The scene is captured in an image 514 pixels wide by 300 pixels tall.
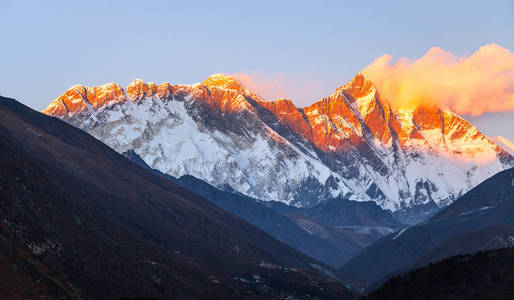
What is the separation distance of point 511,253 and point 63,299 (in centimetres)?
9329

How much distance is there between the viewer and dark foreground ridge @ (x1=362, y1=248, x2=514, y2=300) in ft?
511

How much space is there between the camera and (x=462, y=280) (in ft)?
534

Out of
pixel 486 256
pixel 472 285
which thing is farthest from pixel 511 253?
pixel 472 285

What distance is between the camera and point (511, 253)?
170 meters

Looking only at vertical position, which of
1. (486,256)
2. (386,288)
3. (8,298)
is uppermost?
(486,256)

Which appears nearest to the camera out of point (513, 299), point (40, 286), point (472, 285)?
point (513, 299)

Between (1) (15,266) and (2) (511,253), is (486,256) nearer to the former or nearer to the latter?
(2) (511,253)

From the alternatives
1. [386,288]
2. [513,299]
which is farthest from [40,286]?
[513,299]

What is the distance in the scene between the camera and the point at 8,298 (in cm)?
18325

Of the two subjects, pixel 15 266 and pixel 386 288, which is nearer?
pixel 386 288

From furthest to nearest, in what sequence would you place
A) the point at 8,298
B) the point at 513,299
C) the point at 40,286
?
the point at 40,286 < the point at 8,298 < the point at 513,299

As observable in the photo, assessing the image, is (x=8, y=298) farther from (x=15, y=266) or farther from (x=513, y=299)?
(x=513, y=299)

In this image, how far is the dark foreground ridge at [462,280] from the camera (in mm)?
155625

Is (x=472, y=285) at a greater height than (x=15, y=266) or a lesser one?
greater
